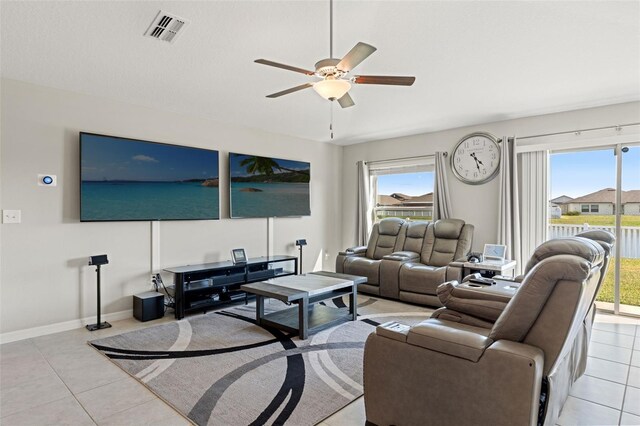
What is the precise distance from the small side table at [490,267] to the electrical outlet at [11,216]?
4.88 m

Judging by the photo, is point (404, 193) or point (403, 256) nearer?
point (403, 256)

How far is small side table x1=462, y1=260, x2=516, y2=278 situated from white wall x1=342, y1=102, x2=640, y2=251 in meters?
0.74

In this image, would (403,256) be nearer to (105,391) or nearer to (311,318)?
(311,318)

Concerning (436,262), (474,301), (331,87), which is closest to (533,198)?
(436,262)

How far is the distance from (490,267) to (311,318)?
2.22 meters

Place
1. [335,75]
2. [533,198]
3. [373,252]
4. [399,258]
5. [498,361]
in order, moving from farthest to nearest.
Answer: [373,252] → [399,258] → [533,198] → [335,75] → [498,361]

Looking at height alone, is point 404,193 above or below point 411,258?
above

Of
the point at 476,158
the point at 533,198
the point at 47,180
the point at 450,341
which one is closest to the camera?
the point at 450,341

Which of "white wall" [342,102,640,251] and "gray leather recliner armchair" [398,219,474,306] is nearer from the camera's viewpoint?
"white wall" [342,102,640,251]

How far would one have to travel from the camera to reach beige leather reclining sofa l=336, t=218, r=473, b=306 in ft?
14.8

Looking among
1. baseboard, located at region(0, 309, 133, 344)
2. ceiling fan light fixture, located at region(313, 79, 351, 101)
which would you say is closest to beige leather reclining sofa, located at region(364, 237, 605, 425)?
ceiling fan light fixture, located at region(313, 79, 351, 101)

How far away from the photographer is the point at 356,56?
2.12 m

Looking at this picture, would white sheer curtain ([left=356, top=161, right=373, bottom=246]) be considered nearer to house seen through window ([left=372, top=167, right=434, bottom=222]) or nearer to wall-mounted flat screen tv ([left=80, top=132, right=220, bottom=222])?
house seen through window ([left=372, top=167, right=434, bottom=222])

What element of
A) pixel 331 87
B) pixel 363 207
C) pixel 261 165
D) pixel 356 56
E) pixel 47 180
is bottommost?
pixel 363 207
